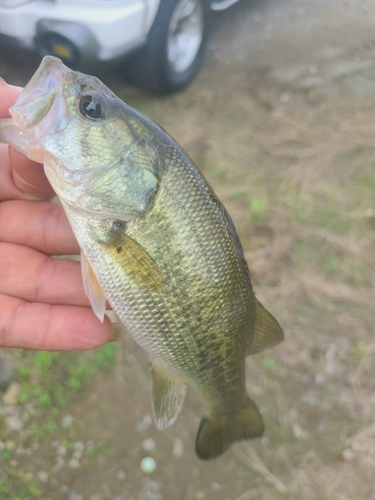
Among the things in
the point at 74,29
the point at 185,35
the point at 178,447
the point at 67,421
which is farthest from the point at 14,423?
the point at 185,35

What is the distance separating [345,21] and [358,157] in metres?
3.36

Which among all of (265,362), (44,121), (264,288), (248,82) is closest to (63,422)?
(265,362)

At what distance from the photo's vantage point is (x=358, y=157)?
13.5 ft

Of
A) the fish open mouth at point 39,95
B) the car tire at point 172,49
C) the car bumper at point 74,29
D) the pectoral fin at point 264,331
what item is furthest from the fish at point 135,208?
the car tire at point 172,49

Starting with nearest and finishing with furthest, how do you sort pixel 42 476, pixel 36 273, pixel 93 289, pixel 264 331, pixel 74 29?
pixel 93 289 < pixel 264 331 < pixel 36 273 < pixel 42 476 < pixel 74 29

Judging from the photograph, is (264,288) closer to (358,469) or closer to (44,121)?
(358,469)

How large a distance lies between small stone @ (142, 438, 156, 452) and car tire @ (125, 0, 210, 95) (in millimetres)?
3439

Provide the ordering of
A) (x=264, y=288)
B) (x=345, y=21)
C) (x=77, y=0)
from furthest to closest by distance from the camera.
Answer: (x=345, y=21) → (x=77, y=0) → (x=264, y=288)

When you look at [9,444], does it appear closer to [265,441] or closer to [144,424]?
[144,424]

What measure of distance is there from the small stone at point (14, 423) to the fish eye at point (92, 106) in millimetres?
1921

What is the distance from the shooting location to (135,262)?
4.70 ft

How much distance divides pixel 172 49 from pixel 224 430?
388 cm

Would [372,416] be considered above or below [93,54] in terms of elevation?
below

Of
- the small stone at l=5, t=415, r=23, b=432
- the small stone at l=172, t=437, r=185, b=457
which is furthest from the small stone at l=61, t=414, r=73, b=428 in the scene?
the small stone at l=172, t=437, r=185, b=457
